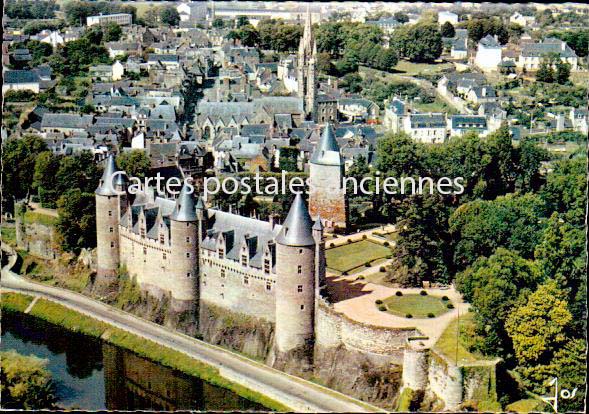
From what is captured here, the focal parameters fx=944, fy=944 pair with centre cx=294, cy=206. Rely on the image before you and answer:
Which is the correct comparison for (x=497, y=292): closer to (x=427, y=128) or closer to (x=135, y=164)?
(x=135, y=164)

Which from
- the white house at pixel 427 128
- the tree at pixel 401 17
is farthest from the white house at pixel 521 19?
the white house at pixel 427 128

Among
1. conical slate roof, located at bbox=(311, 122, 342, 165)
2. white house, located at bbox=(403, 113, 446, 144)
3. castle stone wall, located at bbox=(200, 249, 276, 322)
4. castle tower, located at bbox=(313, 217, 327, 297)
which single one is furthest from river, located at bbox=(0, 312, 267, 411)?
white house, located at bbox=(403, 113, 446, 144)

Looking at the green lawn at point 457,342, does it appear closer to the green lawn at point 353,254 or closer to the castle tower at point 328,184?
the green lawn at point 353,254

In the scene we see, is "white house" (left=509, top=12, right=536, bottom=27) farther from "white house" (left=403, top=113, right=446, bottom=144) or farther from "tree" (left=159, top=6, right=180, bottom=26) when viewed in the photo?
"tree" (left=159, top=6, right=180, bottom=26)

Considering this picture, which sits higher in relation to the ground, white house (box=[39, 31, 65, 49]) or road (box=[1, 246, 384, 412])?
white house (box=[39, 31, 65, 49])

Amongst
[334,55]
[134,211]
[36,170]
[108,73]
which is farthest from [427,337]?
[334,55]

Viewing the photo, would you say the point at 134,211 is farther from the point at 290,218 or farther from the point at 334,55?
the point at 334,55

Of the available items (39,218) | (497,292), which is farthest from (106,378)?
(39,218)
